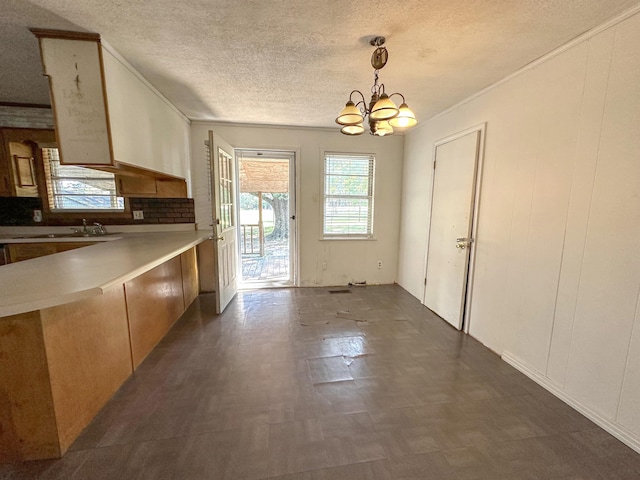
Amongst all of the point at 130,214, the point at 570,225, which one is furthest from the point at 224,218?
the point at 570,225

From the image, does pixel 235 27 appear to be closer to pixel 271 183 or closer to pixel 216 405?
pixel 216 405

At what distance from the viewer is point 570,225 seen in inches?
67.8

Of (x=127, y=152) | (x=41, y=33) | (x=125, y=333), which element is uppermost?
(x=41, y=33)

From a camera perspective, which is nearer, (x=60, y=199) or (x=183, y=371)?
(x=183, y=371)

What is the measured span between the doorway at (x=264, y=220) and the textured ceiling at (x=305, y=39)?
2376mm

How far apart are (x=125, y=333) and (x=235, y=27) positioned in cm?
221

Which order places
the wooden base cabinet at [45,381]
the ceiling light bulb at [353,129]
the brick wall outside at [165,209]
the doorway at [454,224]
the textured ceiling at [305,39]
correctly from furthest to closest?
A: the brick wall outside at [165,209] → the doorway at [454,224] → the ceiling light bulb at [353,129] → the textured ceiling at [305,39] → the wooden base cabinet at [45,381]

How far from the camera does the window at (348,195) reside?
396cm

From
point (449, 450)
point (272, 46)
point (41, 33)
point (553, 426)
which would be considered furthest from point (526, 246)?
point (41, 33)

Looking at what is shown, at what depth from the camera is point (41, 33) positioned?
66.1 inches

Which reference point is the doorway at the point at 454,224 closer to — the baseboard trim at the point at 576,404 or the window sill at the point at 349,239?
the baseboard trim at the point at 576,404

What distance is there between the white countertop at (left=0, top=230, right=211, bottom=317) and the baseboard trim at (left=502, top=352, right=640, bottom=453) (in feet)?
9.19

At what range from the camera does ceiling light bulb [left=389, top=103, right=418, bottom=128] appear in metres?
1.68

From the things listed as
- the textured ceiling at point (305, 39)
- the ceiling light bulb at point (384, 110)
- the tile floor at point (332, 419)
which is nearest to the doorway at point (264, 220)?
the tile floor at point (332, 419)
